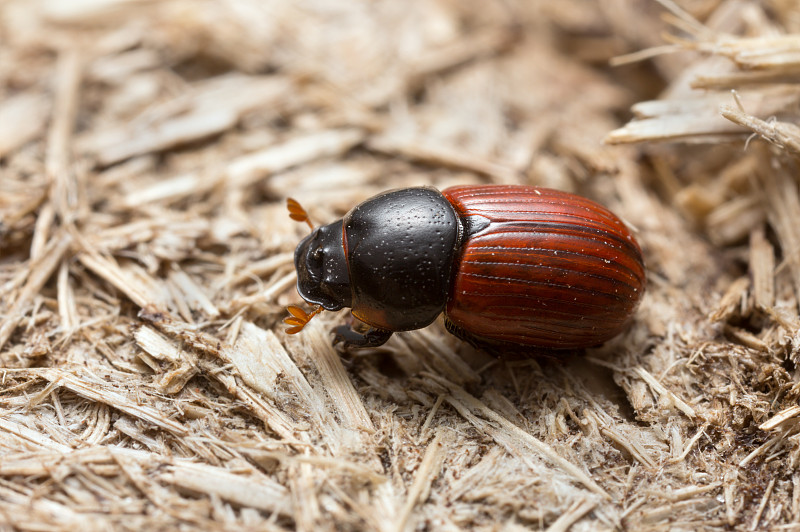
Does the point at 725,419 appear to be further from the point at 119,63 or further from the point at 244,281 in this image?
the point at 119,63

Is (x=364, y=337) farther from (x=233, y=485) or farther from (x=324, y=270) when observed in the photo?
(x=233, y=485)

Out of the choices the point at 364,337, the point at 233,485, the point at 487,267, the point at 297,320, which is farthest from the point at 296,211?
the point at 233,485

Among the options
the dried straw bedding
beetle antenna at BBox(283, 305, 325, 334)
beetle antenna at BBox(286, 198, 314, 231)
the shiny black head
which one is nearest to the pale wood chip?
the dried straw bedding

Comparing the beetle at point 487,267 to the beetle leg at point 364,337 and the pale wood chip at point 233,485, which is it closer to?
the beetle leg at point 364,337

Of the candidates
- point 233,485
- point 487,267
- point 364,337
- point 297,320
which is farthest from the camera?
point 364,337

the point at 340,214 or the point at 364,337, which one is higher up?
the point at 340,214

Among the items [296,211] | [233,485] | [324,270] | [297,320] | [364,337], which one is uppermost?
[296,211]
